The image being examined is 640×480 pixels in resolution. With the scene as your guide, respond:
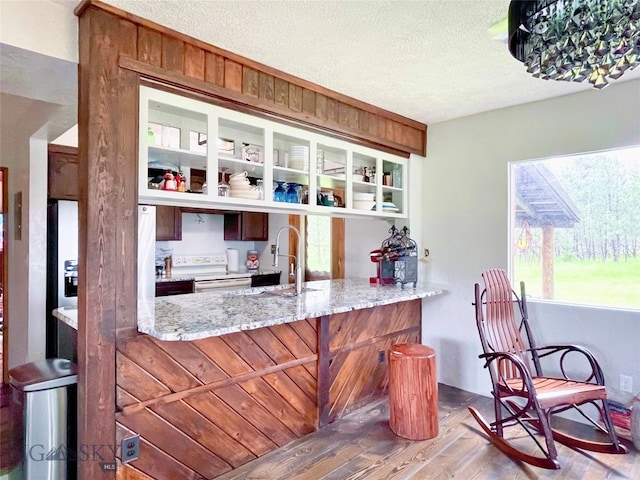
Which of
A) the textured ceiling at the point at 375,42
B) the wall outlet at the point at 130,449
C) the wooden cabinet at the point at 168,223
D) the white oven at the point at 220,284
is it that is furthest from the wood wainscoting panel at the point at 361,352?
the wooden cabinet at the point at 168,223

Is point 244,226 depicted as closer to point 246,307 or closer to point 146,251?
point 146,251

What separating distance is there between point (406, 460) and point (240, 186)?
6.51 ft

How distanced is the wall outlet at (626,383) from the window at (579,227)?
1.62 ft

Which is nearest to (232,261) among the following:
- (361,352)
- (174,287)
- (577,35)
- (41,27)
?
(174,287)

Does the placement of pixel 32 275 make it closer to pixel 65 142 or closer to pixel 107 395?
pixel 65 142

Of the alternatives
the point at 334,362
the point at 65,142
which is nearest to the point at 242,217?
the point at 65,142

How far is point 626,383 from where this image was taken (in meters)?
2.79

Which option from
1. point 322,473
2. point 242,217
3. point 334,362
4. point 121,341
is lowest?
point 322,473

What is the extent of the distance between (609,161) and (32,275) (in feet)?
14.8

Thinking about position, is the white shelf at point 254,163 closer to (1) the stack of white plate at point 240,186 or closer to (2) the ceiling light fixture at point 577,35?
(1) the stack of white plate at point 240,186

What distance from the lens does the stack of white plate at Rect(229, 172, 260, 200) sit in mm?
2570

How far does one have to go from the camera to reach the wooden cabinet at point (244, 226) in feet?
18.5

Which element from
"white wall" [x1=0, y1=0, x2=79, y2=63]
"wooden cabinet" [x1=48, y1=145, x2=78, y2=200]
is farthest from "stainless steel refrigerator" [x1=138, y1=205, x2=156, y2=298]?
"white wall" [x1=0, y1=0, x2=79, y2=63]

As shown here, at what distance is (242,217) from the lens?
18.4 ft
